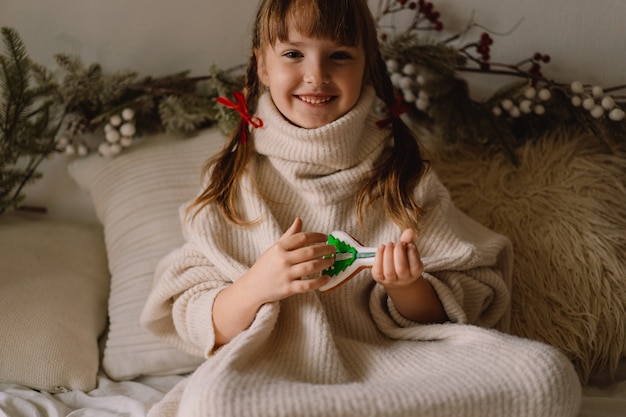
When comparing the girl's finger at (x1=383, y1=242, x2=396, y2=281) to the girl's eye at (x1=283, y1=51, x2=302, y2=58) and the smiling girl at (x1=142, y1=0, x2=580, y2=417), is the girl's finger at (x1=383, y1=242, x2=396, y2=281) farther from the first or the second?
the girl's eye at (x1=283, y1=51, x2=302, y2=58)

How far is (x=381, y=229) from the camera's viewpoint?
1061 millimetres

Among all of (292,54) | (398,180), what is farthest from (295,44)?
(398,180)

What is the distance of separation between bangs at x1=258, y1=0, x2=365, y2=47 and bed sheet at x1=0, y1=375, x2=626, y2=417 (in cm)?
65

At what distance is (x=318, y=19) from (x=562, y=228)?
0.61 meters

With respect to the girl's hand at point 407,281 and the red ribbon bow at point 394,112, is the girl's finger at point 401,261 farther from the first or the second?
the red ribbon bow at point 394,112

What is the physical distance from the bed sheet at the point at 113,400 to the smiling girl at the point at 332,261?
11 cm

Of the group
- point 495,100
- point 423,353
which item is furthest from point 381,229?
point 495,100

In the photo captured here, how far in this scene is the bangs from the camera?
37.9 inches

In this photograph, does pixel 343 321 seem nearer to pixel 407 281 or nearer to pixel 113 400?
pixel 407 281

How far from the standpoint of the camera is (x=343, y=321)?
103 centimetres

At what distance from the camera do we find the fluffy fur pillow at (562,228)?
113 cm

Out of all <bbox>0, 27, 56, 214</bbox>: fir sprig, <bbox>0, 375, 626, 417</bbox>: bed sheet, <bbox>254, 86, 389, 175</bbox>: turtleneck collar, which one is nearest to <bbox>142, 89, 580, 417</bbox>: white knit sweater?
<bbox>254, 86, 389, 175</bbox>: turtleneck collar

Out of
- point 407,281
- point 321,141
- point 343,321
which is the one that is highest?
point 321,141

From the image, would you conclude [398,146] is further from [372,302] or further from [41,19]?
[41,19]
